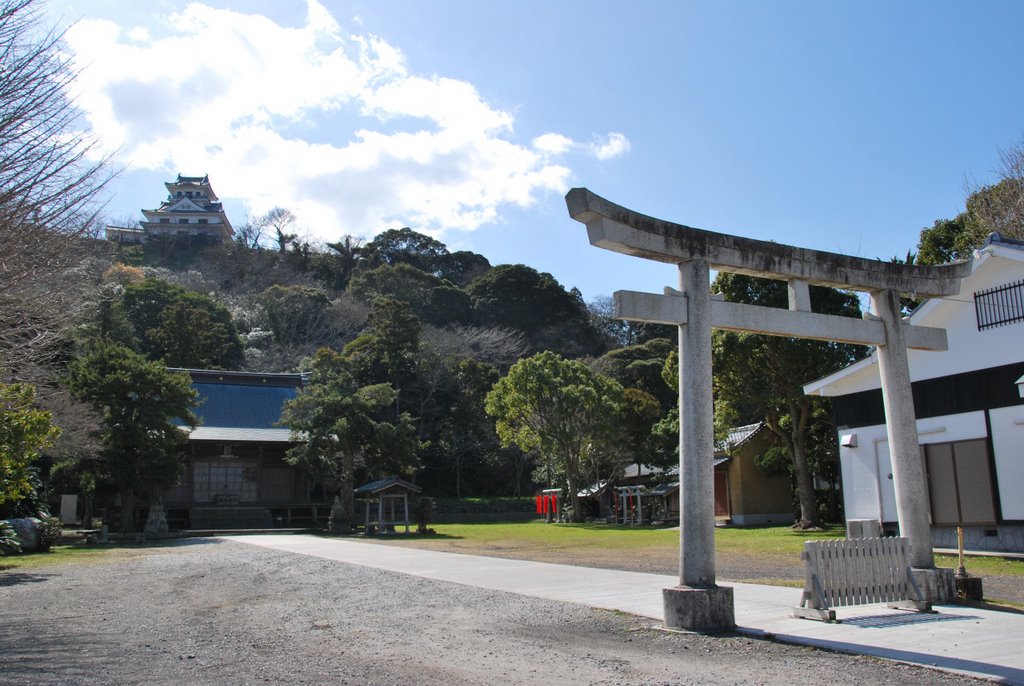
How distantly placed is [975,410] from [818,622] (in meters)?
9.82

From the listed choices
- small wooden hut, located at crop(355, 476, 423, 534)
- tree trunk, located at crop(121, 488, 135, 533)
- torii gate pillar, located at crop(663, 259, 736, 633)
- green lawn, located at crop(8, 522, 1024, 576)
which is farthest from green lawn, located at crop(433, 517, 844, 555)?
torii gate pillar, located at crop(663, 259, 736, 633)

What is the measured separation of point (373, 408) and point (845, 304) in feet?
52.7

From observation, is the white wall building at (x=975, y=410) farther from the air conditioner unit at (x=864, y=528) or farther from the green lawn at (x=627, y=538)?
the air conditioner unit at (x=864, y=528)

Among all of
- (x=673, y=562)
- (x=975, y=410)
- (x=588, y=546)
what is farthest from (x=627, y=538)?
(x=975, y=410)

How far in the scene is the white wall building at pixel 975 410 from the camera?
576 inches

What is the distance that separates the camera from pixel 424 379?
42.5 meters

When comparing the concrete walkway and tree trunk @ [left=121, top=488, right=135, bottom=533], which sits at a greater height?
tree trunk @ [left=121, top=488, right=135, bottom=533]

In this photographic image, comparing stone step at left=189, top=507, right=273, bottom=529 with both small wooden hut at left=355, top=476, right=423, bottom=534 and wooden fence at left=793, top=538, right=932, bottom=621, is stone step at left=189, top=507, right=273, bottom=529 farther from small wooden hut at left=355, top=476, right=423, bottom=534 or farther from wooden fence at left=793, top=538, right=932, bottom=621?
wooden fence at left=793, top=538, right=932, bottom=621

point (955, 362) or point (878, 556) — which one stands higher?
point (955, 362)

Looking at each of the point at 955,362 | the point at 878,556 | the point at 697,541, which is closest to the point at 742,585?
the point at 878,556

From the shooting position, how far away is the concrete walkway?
6.14 metres

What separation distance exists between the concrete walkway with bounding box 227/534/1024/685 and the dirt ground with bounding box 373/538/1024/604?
0.97 m

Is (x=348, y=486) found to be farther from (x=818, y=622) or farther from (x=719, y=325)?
(x=818, y=622)

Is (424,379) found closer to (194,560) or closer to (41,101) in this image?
(194,560)
